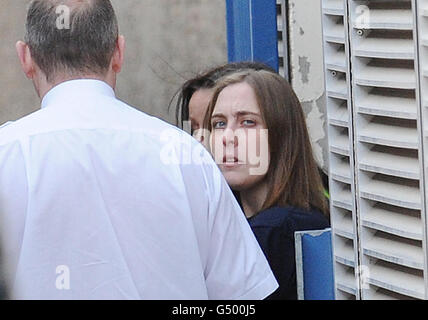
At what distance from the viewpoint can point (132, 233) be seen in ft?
A: 5.86

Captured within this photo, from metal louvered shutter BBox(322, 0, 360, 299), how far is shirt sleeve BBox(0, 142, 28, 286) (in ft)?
1.96

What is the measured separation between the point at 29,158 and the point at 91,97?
0.57 ft

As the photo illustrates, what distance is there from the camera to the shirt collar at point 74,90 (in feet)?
6.11

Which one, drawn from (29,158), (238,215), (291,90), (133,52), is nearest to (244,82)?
(291,90)

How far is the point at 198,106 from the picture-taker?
96.7 inches

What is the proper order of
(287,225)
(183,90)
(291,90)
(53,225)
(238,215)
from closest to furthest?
(53,225) → (238,215) → (287,225) → (291,90) → (183,90)

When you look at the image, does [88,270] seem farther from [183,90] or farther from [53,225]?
[183,90]

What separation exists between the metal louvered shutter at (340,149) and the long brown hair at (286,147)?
0.63ft

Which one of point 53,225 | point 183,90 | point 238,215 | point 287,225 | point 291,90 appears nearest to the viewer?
point 53,225

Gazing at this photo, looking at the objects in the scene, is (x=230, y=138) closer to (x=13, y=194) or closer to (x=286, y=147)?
(x=286, y=147)

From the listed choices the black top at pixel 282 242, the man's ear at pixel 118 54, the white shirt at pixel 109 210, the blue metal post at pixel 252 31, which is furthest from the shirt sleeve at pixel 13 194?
the blue metal post at pixel 252 31

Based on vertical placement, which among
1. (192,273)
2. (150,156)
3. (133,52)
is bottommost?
(192,273)

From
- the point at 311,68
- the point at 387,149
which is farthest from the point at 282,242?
the point at 311,68

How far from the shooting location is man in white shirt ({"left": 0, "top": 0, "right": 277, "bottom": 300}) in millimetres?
1769
